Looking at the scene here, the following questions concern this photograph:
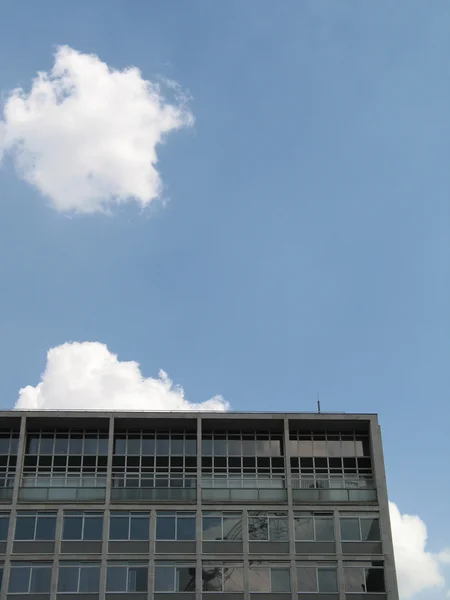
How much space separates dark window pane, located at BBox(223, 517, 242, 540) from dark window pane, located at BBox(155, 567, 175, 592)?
4093mm

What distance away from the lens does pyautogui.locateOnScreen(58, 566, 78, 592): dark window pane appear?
5397cm

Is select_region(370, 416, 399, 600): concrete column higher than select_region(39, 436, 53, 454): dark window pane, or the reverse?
select_region(39, 436, 53, 454): dark window pane

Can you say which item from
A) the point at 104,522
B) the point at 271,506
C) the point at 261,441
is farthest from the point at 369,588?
the point at 104,522

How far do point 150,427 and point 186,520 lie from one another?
7.46 metres

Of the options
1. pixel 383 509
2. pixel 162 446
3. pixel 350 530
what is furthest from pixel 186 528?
pixel 383 509

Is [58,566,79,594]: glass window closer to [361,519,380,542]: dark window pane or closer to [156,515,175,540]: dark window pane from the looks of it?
[156,515,175,540]: dark window pane

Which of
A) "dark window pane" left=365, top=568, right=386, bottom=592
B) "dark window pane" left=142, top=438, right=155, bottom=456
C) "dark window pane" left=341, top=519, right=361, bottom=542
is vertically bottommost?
"dark window pane" left=365, top=568, right=386, bottom=592

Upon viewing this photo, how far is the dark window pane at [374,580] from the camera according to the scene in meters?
54.7

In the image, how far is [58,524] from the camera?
55531mm

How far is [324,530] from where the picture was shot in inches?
2223

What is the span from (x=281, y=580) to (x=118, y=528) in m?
10.9

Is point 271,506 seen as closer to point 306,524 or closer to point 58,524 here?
point 306,524

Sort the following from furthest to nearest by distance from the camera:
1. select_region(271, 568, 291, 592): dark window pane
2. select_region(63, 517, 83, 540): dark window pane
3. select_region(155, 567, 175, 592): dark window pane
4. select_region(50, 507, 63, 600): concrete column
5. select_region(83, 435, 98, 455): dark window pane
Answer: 1. select_region(83, 435, 98, 455): dark window pane
2. select_region(63, 517, 83, 540): dark window pane
3. select_region(271, 568, 291, 592): dark window pane
4. select_region(155, 567, 175, 592): dark window pane
5. select_region(50, 507, 63, 600): concrete column

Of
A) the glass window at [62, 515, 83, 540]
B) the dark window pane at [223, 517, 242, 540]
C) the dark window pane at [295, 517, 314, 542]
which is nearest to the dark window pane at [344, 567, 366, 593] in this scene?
the dark window pane at [295, 517, 314, 542]
